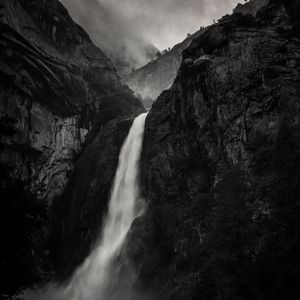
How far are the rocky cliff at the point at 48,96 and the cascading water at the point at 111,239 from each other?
186 inches

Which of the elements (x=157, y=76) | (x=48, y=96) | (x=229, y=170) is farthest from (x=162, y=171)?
(x=157, y=76)

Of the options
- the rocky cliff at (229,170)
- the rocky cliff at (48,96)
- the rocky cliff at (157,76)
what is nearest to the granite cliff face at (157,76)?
the rocky cliff at (157,76)

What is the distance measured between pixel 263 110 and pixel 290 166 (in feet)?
15.9

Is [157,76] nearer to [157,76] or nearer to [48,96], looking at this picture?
[157,76]

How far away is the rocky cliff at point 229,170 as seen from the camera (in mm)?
16234

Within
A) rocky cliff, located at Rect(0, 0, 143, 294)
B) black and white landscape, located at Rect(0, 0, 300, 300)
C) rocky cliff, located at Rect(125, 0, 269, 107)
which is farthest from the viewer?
rocky cliff, located at Rect(125, 0, 269, 107)

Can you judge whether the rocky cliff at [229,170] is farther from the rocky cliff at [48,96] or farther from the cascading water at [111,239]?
the rocky cliff at [48,96]

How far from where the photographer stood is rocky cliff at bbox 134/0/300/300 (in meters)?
16.2

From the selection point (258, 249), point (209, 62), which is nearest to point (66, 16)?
point (209, 62)

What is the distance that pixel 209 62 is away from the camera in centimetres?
2620

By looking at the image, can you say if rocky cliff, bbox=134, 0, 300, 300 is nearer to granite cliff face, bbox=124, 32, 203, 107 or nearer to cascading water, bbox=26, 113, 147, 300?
cascading water, bbox=26, 113, 147, 300

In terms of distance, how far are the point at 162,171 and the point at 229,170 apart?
6.64 m

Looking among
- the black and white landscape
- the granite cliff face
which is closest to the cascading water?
the black and white landscape

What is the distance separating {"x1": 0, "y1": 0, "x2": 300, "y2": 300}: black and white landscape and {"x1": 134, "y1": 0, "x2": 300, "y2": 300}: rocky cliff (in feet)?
0.28
